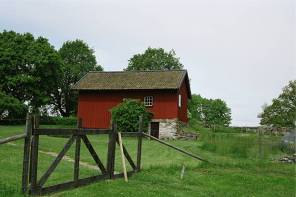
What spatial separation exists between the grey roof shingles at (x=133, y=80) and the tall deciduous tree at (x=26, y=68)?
339 inches

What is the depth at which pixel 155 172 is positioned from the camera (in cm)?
1516

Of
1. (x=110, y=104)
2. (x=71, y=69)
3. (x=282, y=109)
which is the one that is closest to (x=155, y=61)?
(x=71, y=69)

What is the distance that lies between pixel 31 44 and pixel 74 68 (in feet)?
51.8

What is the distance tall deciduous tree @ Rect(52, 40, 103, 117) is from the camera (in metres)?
67.6

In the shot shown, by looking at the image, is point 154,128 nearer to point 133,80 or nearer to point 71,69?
point 133,80

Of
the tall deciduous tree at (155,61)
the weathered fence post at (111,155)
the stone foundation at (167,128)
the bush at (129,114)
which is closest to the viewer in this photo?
the weathered fence post at (111,155)

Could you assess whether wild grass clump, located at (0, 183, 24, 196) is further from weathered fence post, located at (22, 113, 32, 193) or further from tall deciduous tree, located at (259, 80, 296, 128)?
tall deciduous tree, located at (259, 80, 296, 128)

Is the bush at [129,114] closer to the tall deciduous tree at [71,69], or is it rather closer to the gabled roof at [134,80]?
the gabled roof at [134,80]

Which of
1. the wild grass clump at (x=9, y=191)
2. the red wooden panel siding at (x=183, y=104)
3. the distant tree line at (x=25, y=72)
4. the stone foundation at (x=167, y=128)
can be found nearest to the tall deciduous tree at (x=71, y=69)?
the distant tree line at (x=25, y=72)

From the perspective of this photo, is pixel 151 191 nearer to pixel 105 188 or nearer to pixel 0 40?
pixel 105 188

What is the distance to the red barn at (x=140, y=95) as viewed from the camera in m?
41.8

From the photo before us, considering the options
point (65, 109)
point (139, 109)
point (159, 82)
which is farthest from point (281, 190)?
point (65, 109)

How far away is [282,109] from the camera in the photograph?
7125cm

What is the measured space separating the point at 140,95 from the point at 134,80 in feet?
6.09
